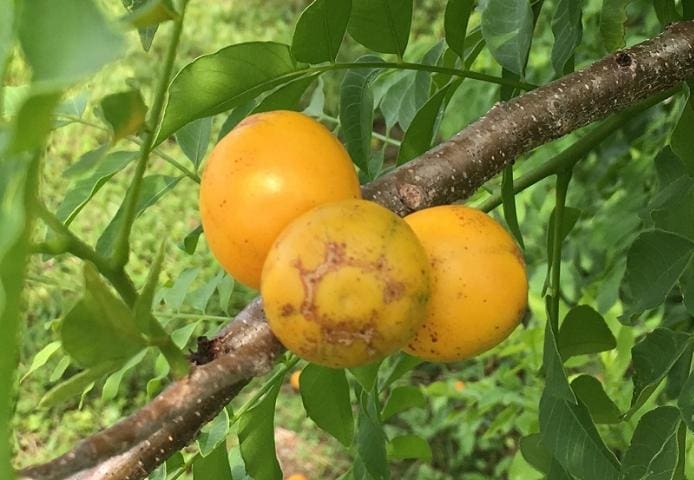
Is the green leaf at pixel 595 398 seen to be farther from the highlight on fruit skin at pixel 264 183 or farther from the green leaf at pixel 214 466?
the highlight on fruit skin at pixel 264 183

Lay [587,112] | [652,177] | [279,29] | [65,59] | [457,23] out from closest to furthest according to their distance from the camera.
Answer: [65,59] < [587,112] < [457,23] < [652,177] < [279,29]

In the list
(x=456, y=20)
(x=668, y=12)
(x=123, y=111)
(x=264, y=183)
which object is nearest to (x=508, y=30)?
(x=456, y=20)

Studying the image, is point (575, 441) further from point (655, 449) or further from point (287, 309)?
point (287, 309)

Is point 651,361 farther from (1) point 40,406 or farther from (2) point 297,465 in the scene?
(2) point 297,465

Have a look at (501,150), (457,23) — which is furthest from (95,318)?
(457,23)

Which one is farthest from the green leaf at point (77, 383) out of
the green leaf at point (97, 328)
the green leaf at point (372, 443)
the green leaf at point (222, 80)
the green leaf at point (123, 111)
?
the green leaf at point (372, 443)

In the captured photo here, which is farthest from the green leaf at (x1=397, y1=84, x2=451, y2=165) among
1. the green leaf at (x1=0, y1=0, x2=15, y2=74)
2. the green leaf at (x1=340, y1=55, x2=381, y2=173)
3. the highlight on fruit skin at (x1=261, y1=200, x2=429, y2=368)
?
the green leaf at (x1=0, y1=0, x2=15, y2=74)
